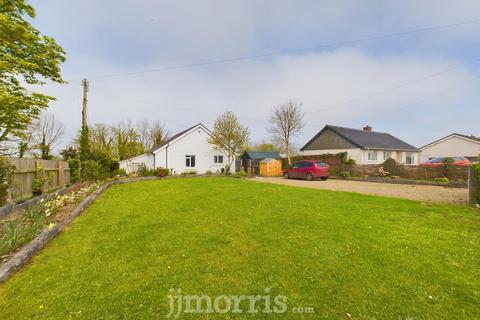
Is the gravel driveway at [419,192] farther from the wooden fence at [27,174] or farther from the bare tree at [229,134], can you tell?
the wooden fence at [27,174]

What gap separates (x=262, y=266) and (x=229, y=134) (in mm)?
21543

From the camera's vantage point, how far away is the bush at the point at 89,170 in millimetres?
14802

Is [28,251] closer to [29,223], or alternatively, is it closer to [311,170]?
[29,223]

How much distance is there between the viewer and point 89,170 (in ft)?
49.4

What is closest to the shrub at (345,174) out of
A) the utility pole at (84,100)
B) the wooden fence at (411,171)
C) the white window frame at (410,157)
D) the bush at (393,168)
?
the wooden fence at (411,171)

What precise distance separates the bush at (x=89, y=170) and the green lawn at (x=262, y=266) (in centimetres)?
1140

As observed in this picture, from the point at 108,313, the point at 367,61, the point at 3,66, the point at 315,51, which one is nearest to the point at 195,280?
the point at 108,313

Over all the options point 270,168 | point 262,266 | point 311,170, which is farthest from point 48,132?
point 262,266

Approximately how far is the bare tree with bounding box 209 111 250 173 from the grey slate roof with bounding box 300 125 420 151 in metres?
11.2

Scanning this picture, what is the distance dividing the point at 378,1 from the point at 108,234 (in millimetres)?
14046

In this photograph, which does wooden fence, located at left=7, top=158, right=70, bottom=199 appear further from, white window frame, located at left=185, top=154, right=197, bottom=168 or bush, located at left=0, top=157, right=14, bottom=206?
white window frame, located at left=185, top=154, right=197, bottom=168

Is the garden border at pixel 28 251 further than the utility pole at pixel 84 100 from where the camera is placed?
No

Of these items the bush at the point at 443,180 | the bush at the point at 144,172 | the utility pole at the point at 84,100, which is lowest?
the bush at the point at 443,180

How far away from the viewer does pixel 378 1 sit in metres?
10.1
